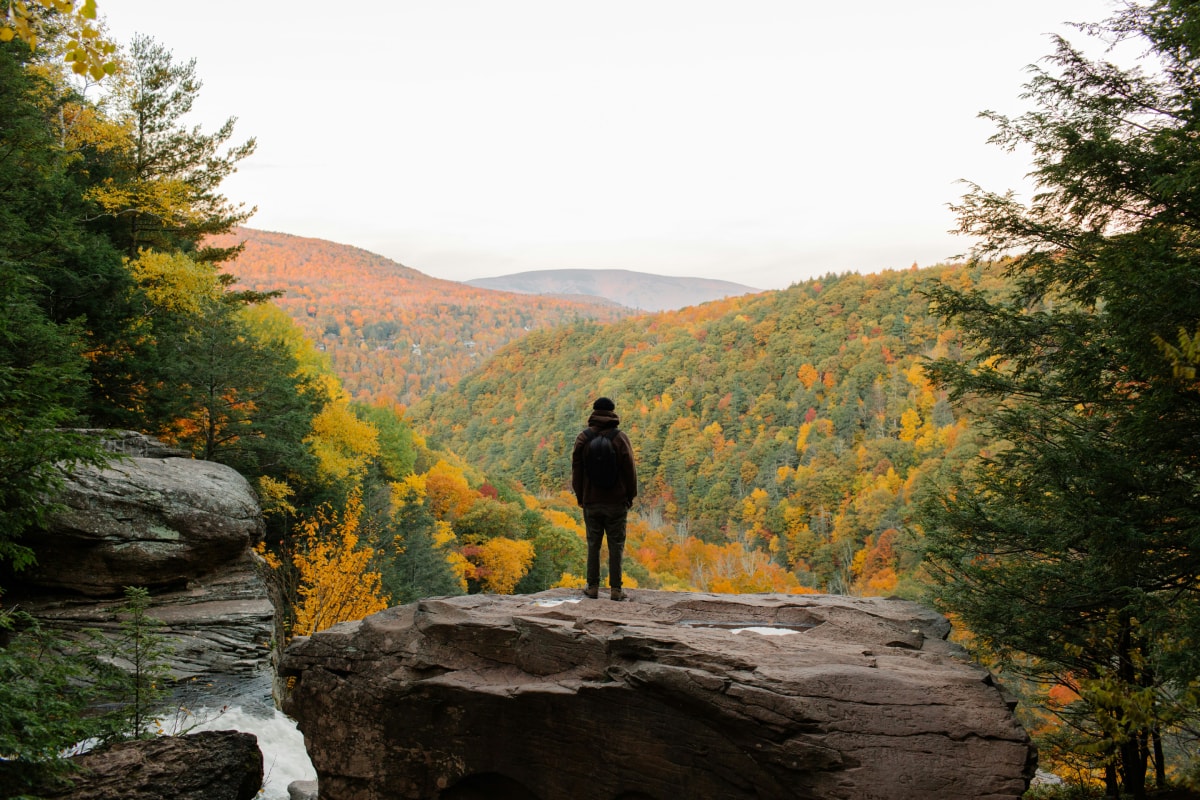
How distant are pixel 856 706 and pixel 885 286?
18647cm

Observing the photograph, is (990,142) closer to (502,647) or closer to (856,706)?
(856,706)

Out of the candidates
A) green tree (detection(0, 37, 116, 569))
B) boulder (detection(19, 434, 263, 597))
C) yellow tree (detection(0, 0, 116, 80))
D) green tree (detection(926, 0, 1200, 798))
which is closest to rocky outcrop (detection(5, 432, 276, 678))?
boulder (detection(19, 434, 263, 597))

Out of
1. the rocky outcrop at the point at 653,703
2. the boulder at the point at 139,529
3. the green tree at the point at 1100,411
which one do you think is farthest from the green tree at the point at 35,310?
the green tree at the point at 1100,411

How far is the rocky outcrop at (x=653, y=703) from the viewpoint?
21.1ft

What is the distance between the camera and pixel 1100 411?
35.7 feet

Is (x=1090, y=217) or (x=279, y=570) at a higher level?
(x=1090, y=217)

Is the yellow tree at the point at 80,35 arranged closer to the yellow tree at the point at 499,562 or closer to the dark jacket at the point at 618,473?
the dark jacket at the point at 618,473

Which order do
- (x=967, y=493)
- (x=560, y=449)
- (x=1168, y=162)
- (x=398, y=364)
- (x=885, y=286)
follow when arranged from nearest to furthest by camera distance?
(x=1168, y=162)
(x=967, y=493)
(x=560, y=449)
(x=885, y=286)
(x=398, y=364)

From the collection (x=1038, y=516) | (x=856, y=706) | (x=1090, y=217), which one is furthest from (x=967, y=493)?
(x=856, y=706)

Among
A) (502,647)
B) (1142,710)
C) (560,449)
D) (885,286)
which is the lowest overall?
(560,449)

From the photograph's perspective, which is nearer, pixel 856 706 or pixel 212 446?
pixel 856 706

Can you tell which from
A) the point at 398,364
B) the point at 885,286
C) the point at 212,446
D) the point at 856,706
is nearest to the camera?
the point at 856,706

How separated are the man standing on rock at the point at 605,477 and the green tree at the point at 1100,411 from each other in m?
5.22

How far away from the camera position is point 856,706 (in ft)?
21.7
